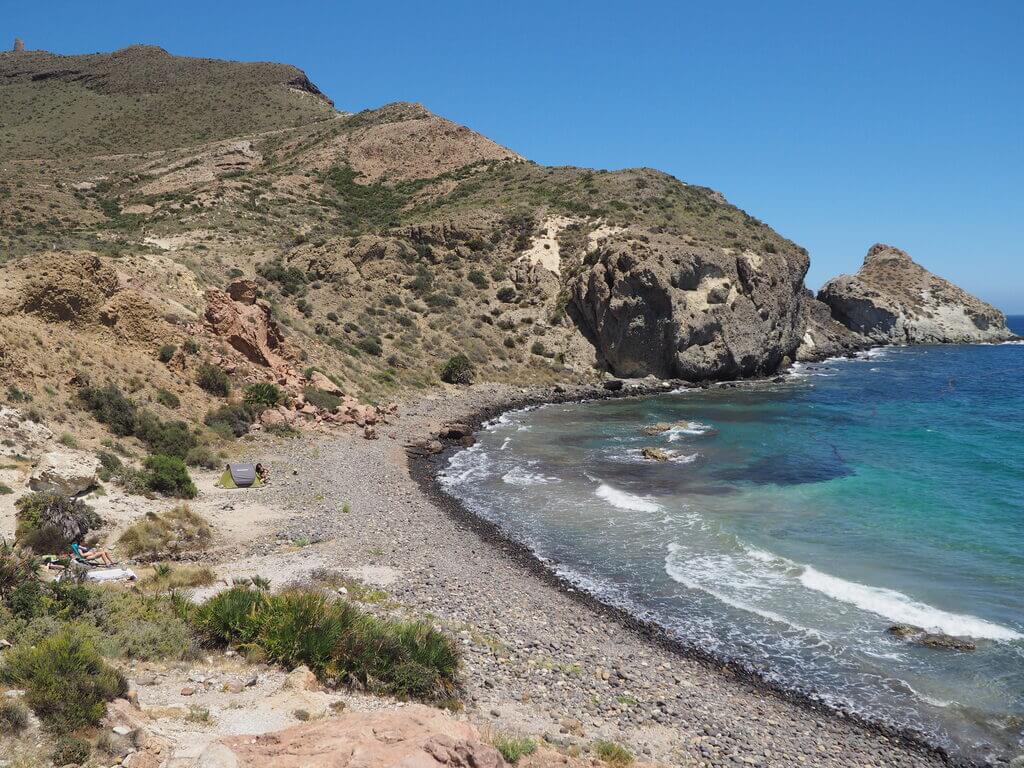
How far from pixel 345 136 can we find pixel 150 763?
91.2m

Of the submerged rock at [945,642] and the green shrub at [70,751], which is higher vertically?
the green shrub at [70,751]

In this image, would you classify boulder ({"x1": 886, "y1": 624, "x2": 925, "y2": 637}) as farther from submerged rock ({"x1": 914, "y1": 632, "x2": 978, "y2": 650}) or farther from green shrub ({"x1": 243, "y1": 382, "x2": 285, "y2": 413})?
green shrub ({"x1": 243, "y1": 382, "x2": 285, "y2": 413})

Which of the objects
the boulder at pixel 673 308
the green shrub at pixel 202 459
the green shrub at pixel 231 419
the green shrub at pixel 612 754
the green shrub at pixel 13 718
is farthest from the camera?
the boulder at pixel 673 308

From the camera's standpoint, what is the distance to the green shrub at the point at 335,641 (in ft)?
31.4

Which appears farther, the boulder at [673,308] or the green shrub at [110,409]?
the boulder at [673,308]

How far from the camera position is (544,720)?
9.91 m

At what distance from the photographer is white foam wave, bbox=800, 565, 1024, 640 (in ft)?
46.0

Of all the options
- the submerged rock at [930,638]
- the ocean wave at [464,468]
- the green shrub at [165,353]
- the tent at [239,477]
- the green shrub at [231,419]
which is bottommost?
the submerged rock at [930,638]

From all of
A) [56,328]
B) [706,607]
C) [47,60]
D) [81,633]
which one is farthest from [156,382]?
[47,60]

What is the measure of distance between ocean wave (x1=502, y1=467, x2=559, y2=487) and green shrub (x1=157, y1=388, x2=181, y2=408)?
1219 cm

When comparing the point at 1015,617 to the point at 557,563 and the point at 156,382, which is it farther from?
the point at 156,382

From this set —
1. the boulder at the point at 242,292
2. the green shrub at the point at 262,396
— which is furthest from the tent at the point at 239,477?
the boulder at the point at 242,292

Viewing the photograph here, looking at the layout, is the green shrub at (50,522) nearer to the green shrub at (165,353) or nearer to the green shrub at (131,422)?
the green shrub at (131,422)

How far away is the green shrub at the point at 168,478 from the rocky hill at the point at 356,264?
307 centimetres
